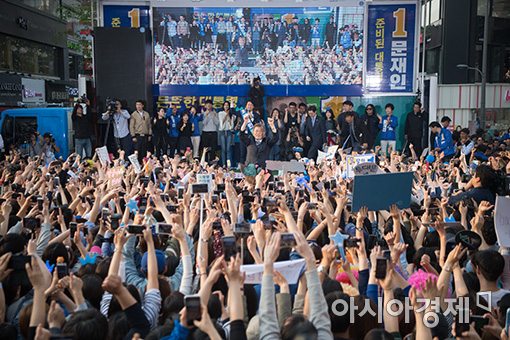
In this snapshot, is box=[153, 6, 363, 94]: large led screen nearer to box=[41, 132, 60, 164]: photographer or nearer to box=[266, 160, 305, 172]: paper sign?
box=[41, 132, 60, 164]: photographer

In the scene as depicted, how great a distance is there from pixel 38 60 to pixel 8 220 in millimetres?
25008

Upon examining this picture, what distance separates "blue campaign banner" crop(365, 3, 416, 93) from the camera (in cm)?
1520

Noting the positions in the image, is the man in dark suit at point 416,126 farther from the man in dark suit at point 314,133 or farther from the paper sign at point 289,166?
the paper sign at point 289,166

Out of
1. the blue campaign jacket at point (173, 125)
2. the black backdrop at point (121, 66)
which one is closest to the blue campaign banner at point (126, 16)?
the black backdrop at point (121, 66)

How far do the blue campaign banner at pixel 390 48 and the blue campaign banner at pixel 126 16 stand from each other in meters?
5.48

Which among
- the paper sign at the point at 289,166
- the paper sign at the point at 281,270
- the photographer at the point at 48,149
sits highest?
the paper sign at the point at 289,166

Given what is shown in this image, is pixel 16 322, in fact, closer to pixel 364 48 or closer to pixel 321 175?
pixel 321 175

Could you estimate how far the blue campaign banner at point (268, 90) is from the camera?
50.3ft

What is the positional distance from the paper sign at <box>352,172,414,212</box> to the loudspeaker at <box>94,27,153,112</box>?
9992 mm

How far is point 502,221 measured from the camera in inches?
172

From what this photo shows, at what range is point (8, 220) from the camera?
5.25m

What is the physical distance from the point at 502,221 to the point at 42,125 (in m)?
13.0

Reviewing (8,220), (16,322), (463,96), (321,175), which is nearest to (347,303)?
(16,322)

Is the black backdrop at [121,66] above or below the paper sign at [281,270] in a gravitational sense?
above
